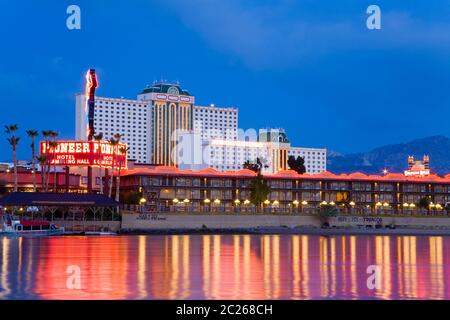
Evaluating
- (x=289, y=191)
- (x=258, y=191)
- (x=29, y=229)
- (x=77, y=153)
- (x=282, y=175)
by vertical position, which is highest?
(x=77, y=153)

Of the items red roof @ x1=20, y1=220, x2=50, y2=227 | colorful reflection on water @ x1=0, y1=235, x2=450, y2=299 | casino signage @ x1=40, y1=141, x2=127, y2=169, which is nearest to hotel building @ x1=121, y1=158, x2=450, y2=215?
casino signage @ x1=40, y1=141, x2=127, y2=169

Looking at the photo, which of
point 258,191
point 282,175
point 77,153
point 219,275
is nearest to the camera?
point 219,275

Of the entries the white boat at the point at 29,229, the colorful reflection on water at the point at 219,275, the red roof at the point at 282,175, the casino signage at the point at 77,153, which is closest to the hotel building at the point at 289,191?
the red roof at the point at 282,175

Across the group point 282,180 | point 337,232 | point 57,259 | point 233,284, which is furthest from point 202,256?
point 282,180

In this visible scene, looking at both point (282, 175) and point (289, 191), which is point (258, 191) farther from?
point (289, 191)

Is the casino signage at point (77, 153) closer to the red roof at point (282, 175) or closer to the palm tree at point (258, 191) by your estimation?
the red roof at point (282, 175)

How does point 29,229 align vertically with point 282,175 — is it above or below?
below

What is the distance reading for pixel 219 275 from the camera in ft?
148

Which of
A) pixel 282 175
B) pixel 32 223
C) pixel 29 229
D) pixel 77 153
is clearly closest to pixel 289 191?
pixel 282 175

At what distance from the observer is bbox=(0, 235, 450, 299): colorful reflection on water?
3644 cm

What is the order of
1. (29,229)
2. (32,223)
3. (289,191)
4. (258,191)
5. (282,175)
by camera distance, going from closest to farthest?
1. (29,229)
2. (32,223)
3. (258,191)
4. (282,175)
5. (289,191)

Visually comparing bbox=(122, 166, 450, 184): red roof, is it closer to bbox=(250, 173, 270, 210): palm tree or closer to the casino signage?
bbox=(250, 173, 270, 210): palm tree

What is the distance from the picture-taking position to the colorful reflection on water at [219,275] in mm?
36438
